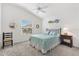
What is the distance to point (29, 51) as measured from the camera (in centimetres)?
169

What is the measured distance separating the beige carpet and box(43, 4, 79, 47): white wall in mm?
181

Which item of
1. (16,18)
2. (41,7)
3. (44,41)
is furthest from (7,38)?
(41,7)

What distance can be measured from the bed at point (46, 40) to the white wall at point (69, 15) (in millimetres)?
246

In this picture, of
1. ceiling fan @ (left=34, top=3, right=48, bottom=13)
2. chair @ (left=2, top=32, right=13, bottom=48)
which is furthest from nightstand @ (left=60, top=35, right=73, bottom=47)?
chair @ (left=2, top=32, right=13, bottom=48)

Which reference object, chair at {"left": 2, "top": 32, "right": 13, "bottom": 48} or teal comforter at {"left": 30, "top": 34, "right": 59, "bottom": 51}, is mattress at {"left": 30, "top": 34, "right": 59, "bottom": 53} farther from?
chair at {"left": 2, "top": 32, "right": 13, "bottom": 48}

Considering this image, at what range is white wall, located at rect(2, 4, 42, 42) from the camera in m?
1.62

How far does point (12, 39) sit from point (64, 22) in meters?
1.06

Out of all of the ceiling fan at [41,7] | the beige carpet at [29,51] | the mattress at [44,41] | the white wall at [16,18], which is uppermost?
the ceiling fan at [41,7]

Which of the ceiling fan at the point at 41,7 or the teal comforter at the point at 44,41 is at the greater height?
the ceiling fan at the point at 41,7

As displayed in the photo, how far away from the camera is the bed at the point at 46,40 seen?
1699 mm

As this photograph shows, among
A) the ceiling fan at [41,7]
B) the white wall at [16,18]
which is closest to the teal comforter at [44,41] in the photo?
the white wall at [16,18]

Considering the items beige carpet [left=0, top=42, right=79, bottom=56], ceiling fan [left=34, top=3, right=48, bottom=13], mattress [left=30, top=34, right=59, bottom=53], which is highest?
ceiling fan [left=34, top=3, right=48, bottom=13]

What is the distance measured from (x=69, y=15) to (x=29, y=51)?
1.04 metres

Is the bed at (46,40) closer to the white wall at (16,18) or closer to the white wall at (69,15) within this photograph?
the white wall at (16,18)
